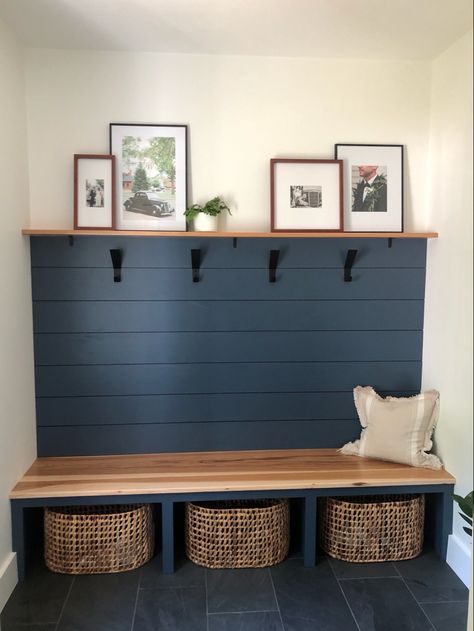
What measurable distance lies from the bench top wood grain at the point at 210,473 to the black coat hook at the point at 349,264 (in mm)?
861

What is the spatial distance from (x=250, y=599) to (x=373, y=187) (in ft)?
6.27

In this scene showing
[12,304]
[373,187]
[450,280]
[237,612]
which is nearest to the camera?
[237,612]

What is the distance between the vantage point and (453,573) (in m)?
2.45

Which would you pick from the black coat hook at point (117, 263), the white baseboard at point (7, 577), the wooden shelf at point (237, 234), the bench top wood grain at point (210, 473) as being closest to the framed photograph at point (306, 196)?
the wooden shelf at point (237, 234)

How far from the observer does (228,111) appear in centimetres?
262

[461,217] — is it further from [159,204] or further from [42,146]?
[42,146]

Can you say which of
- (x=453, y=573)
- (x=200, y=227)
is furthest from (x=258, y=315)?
(x=453, y=573)

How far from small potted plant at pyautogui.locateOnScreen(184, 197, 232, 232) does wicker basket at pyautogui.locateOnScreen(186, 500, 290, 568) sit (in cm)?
126

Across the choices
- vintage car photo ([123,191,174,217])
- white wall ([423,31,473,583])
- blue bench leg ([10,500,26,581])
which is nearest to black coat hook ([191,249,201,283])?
vintage car photo ([123,191,174,217])

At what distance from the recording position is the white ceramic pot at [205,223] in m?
2.55

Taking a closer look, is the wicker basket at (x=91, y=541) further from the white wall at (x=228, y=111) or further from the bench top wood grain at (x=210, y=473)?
the white wall at (x=228, y=111)

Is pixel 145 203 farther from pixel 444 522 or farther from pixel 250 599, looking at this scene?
pixel 444 522

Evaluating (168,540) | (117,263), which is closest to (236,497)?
(168,540)

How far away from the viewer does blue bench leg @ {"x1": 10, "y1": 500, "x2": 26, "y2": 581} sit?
2.35 metres
